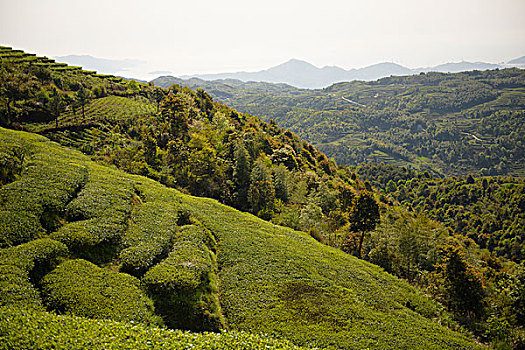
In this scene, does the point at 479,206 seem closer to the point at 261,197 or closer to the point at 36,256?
the point at 261,197

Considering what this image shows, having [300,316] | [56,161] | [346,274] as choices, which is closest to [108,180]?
[56,161]

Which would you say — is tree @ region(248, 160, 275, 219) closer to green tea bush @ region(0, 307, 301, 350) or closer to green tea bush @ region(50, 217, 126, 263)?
green tea bush @ region(50, 217, 126, 263)

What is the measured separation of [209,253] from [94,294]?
38.7 feet

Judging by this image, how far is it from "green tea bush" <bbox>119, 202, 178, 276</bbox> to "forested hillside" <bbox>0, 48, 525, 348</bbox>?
0.45ft

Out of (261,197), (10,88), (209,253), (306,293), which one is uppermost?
(10,88)

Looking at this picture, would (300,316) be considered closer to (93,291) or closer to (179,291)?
(179,291)

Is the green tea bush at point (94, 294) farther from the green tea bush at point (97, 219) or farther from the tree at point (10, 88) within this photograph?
the tree at point (10, 88)

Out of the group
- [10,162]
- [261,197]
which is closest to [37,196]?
[10,162]

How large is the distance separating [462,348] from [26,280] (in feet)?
114

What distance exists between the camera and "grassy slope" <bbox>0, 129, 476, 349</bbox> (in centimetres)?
2256

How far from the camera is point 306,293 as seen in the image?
2652 centimetres

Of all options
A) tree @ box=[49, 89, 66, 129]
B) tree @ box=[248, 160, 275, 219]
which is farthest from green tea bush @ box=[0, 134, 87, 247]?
tree @ box=[248, 160, 275, 219]

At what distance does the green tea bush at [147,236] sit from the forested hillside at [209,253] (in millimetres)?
139

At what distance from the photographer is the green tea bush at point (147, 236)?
23.3 m
